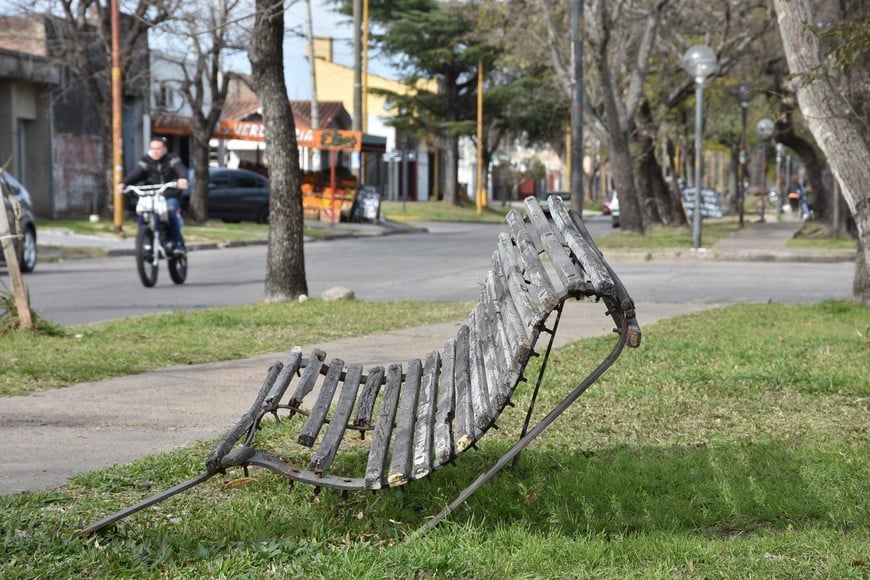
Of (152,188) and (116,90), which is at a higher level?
(116,90)

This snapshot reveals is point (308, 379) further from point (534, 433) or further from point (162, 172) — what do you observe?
point (162, 172)

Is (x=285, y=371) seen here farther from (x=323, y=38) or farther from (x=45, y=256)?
(x=323, y=38)

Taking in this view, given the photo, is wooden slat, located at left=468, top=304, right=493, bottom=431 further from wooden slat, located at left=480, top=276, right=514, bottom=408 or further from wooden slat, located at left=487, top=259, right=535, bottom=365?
wooden slat, located at left=487, top=259, right=535, bottom=365

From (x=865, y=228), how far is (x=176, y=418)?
7335 millimetres

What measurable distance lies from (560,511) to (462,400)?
21.9 inches

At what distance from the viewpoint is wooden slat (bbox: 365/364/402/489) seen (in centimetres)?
418

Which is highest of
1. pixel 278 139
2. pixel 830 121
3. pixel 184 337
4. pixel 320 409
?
pixel 830 121

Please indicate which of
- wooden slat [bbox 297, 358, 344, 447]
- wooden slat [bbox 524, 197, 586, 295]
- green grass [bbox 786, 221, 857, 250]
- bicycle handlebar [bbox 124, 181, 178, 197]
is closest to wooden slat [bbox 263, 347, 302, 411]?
wooden slat [bbox 297, 358, 344, 447]

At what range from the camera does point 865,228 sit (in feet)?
38.2

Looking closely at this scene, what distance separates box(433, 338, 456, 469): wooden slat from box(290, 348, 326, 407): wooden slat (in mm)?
533

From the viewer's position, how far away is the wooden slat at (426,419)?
4.18 m

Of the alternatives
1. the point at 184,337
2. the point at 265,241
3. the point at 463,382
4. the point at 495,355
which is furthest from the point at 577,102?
the point at 495,355

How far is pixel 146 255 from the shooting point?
1579cm

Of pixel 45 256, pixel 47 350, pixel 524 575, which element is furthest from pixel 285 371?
pixel 45 256
